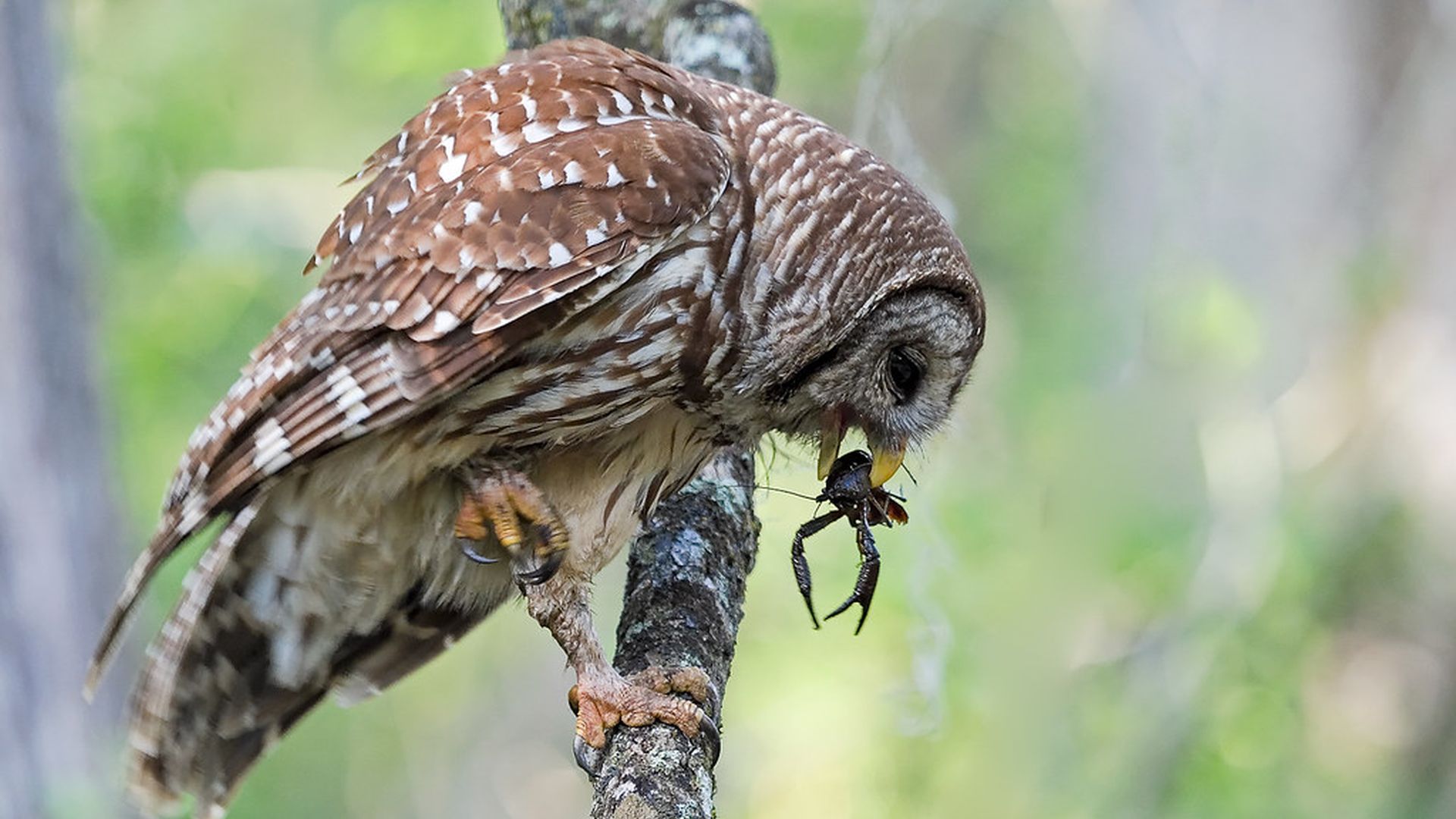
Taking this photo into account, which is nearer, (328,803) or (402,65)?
(402,65)

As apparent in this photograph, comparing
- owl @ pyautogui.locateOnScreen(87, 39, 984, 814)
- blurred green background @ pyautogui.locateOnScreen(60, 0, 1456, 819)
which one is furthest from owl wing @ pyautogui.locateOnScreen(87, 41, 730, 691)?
blurred green background @ pyautogui.locateOnScreen(60, 0, 1456, 819)

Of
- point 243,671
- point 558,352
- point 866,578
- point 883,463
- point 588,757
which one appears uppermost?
point 883,463

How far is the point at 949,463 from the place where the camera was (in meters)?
6.43

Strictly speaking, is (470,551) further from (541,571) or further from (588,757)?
(588,757)

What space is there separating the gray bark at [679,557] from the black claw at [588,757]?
0.13ft

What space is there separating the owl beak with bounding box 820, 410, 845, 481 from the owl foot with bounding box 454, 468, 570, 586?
2.08ft

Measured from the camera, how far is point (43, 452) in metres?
5.27

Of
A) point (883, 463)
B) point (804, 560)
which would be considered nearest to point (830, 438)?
point (883, 463)

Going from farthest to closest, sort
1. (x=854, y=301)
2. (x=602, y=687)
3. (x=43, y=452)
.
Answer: (x=43, y=452), (x=854, y=301), (x=602, y=687)

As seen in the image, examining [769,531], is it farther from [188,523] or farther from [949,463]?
[188,523]

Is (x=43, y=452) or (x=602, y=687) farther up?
(x=43, y=452)

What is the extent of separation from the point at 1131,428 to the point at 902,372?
161 inches

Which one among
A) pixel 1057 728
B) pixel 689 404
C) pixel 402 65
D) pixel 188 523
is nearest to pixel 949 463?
pixel 1057 728

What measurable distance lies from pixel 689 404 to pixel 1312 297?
4.88m
